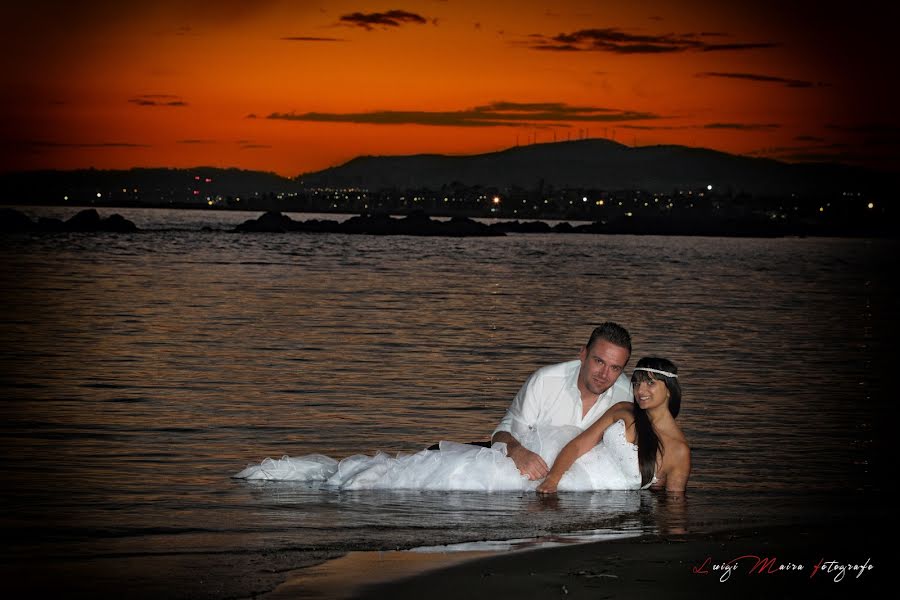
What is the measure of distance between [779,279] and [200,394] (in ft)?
188

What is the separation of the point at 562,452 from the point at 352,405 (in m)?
6.61

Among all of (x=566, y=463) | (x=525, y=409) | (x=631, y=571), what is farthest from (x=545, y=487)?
(x=631, y=571)

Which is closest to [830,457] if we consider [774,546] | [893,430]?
[893,430]

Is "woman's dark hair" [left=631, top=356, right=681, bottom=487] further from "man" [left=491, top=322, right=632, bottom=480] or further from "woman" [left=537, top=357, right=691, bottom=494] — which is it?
"man" [left=491, top=322, right=632, bottom=480]

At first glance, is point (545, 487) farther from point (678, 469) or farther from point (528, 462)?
point (678, 469)

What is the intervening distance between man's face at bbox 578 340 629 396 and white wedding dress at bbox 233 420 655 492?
1.85 ft

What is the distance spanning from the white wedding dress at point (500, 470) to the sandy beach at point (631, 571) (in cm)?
189

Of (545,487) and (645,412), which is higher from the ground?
(645,412)

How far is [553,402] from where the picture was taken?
37.1 feet

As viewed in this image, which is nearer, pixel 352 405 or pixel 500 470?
pixel 500 470

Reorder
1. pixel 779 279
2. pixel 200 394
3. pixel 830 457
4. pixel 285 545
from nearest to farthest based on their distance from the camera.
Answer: pixel 285 545, pixel 830 457, pixel 200 394, pixel 779 279

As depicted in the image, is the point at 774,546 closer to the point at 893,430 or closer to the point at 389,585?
the point at 389,585

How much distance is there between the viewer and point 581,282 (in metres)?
59.2

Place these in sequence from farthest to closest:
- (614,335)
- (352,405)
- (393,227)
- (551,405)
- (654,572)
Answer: (393,227), (352,405), (551,405), (614,335), (654,572)
